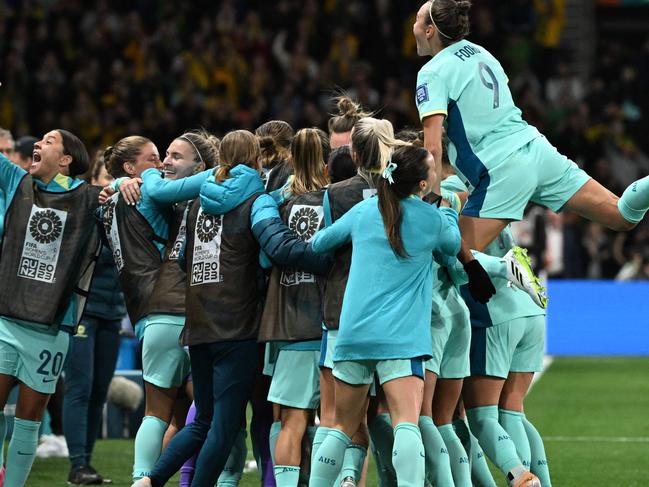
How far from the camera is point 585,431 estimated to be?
1078 centimetres

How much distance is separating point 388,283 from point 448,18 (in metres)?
1.53

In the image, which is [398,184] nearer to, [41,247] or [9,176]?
[41,247]

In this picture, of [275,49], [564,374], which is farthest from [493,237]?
[275,49]

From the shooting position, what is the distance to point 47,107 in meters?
18.5

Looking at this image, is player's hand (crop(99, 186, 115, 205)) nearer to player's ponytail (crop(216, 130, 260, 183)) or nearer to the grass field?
player's ponytail (crop(216, 130, 260, 183))

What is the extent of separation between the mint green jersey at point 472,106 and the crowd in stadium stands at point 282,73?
11.1 metres

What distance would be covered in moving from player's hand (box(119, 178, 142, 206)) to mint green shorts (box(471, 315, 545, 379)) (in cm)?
188

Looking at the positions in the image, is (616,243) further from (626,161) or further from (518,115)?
(518,115)

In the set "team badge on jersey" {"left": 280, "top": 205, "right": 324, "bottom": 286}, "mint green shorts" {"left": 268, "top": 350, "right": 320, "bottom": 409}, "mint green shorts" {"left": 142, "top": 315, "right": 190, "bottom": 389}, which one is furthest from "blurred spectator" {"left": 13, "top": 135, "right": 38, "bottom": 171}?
"mint green shorts" {"left": 268, "top": 350, "right": 320, "bottom": 409}

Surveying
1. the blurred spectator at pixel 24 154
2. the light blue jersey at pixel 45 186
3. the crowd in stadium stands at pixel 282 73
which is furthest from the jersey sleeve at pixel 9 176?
the crowd in stadium stands at pixel 282 73

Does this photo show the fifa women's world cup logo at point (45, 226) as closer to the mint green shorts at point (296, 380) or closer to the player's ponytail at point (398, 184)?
the mint green shorts at point (296, 380)

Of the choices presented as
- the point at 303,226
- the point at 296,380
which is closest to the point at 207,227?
the point at 303,226

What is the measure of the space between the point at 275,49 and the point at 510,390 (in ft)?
43.6

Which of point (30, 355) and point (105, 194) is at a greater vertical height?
point (105, 194)
